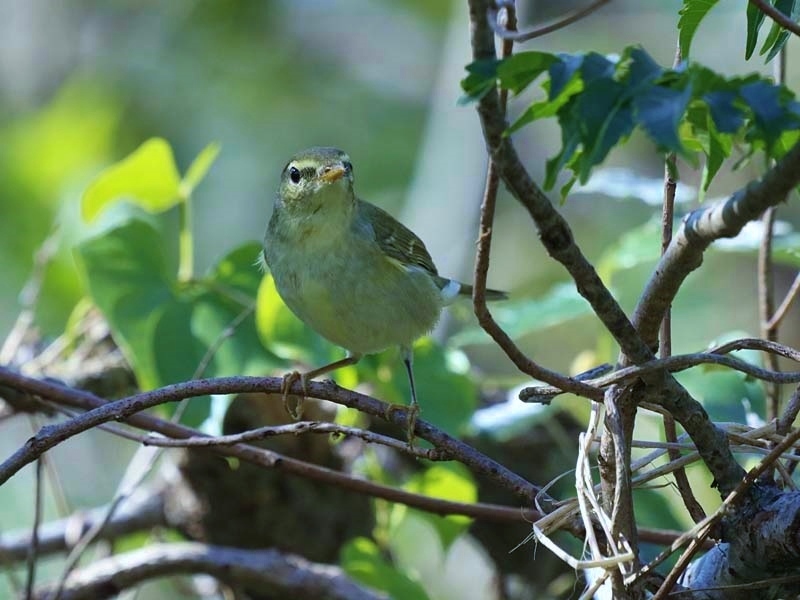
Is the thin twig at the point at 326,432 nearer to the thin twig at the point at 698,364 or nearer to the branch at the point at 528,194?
the thin twig at the point at 698,364

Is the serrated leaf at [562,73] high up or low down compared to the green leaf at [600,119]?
up

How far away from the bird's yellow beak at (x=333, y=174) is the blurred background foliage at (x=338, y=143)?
0.33m

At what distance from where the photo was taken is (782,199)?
1185 millimetres

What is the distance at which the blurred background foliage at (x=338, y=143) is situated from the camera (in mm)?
3658

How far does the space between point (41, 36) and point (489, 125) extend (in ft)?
23.7

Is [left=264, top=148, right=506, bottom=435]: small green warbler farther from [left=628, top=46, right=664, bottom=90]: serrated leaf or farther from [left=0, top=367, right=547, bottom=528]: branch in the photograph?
[left=628, top=46, right=664, bottom=90]: serrated leaf

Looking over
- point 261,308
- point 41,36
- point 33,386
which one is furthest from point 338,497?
point 41,36

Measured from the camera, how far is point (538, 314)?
3.06 m

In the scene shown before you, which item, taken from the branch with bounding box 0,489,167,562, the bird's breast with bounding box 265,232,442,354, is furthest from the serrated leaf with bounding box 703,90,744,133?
the branch with bounding box 0,489,167,562

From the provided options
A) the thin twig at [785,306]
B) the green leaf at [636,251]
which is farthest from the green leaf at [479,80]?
the green leaf at [636,251]

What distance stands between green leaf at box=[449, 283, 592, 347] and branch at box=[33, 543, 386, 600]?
80cm

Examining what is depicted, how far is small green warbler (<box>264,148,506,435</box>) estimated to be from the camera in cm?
254

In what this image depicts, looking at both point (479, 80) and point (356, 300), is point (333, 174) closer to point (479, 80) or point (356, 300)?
point (356, 300)

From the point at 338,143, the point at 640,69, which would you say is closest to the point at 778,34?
the point at 640,69
